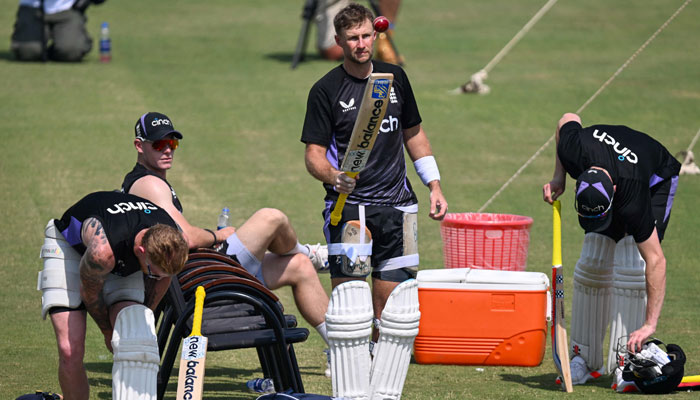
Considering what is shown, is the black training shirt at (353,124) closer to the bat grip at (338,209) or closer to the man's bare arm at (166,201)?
the bat grip at (338,209)

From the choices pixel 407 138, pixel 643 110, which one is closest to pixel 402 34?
pixel 643 110

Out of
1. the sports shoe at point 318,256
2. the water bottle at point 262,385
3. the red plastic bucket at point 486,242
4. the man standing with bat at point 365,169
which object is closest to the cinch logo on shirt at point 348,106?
the man standing with bat at point 365,169

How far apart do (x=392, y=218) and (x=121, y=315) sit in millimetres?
1554

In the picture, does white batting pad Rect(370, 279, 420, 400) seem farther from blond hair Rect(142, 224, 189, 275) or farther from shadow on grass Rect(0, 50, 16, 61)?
shadow on grass Rect(0, 50, 16, 61)

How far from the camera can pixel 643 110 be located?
45.6 feet

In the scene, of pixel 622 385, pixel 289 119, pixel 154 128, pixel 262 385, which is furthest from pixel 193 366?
pixel 289 119

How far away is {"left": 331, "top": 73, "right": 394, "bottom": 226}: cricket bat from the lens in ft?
15.5

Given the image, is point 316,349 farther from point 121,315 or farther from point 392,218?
point 121,315

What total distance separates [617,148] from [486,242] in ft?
4.76

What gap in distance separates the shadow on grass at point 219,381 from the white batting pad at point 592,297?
196 centimetres

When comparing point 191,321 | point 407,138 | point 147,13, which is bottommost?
point 147,13

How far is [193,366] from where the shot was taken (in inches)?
179

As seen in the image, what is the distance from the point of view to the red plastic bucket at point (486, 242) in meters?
6.97

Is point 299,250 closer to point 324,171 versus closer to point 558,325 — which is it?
point 324,171
